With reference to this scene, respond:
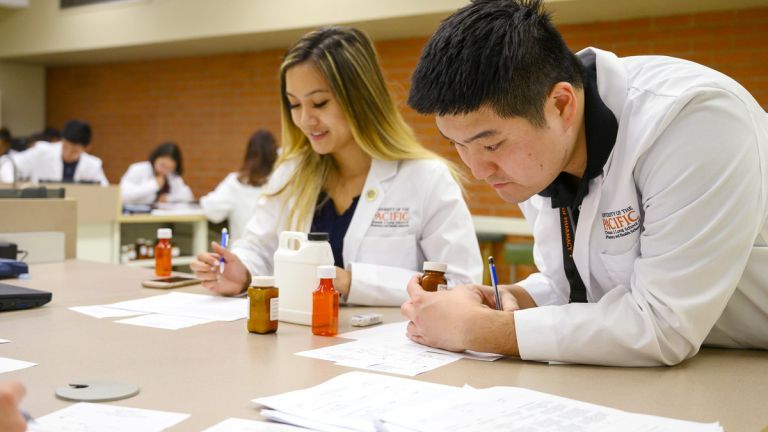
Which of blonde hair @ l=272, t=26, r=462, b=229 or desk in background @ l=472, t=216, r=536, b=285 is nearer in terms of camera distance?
blonde hair @ l=272, t=26, r=462, b=229

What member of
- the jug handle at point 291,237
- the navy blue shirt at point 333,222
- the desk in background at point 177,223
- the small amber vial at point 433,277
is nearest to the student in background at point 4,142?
the desk in background at point 177,223

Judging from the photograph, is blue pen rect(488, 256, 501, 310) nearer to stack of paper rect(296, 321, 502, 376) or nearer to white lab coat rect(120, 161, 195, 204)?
stack of paper rect(296, 321, 502, 376)

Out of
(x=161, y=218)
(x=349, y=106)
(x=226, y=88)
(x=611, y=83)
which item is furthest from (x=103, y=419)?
(x=226, y=88)

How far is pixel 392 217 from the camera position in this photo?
2043mm

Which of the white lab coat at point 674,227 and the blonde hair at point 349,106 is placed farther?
the blonde hair at point 349,106

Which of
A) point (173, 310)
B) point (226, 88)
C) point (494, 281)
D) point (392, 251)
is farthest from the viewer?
point (226, 88)

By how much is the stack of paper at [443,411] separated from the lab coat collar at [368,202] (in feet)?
3.31

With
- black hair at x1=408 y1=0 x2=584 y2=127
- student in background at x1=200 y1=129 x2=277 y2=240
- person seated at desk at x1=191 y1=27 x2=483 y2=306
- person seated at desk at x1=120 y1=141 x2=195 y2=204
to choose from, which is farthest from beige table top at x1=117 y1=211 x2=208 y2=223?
black hair at x1=408 y1=0 x2=584 y2=127

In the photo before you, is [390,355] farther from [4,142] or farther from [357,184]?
[4,142]

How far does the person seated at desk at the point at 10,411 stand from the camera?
751 mm

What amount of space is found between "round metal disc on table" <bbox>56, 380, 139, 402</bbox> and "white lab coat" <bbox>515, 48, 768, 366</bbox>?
65 centimetres

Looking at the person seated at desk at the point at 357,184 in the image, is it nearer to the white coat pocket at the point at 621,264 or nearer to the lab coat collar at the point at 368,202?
the lab coat collar at the point at 368,202

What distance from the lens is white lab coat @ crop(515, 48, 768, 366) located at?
1.13m

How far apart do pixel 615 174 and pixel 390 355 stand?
54cm
